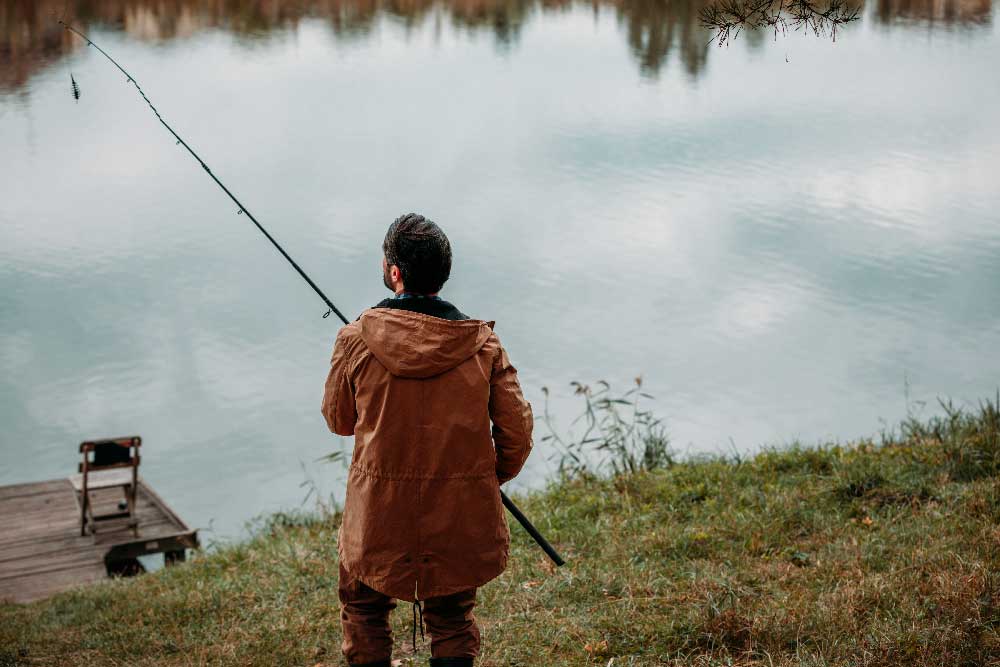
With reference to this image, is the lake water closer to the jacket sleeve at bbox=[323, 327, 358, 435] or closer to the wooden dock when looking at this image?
the wooden dock

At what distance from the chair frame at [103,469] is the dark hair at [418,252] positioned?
6.29m

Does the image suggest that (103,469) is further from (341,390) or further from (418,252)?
(418,252)

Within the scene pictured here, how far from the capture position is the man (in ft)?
8.30

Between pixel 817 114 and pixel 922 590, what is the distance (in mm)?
20339

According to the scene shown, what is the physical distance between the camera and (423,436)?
2.54 meters

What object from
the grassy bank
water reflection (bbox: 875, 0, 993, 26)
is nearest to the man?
the grassy bank

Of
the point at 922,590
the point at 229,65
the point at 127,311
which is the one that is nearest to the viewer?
the point at 922,590

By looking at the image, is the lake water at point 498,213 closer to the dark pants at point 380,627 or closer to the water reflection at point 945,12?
the water reflection at point 945,12

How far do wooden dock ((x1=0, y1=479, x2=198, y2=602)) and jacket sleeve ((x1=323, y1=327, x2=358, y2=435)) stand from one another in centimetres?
560

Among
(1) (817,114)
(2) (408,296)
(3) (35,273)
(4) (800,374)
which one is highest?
(2) (408,296)

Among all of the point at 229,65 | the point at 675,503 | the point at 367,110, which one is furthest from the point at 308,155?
the point at 675,503

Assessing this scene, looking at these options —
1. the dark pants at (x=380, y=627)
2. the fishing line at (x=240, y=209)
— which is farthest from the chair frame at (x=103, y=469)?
the dark pants at (x=380, y=627)

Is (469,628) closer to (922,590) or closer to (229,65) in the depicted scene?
(922,590)

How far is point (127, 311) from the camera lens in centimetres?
1631
